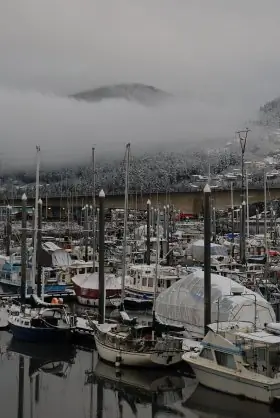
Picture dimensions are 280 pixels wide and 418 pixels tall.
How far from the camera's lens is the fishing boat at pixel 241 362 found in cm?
2323

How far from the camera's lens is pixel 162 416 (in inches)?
915

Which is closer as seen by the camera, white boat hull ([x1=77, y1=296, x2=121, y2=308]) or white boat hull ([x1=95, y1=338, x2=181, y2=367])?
white boat hull ([x1=95, y1=338, x2=181, y2=367])

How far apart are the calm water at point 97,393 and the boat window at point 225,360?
123 centimetres

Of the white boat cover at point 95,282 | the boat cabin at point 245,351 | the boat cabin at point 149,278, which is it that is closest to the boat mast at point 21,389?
the boat cabin at point 245,351

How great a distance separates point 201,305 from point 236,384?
747 cm

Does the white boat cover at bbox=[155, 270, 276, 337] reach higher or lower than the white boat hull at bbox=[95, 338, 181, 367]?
higher

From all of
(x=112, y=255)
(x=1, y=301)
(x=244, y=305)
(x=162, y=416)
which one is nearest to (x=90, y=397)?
(x=162, y=416)

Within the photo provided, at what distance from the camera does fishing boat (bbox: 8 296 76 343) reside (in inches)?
1313

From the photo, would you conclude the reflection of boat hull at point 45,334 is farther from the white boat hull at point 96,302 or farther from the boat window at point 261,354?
the boat window at point 261,354

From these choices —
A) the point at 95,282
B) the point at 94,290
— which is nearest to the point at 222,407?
the point at 94,290

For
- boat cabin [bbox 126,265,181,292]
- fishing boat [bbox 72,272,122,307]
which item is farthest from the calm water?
boat cabin [bbox 126,265,181,292]

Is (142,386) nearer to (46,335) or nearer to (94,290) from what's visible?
(46,335)

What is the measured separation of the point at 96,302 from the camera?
45.2 meters

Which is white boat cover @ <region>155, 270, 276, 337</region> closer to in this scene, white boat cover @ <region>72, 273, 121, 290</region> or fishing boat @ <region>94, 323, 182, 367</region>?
fishing boat @ <region>94, 323, 182, 367</region>
